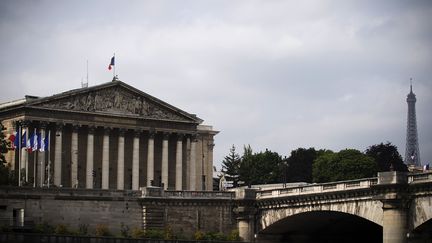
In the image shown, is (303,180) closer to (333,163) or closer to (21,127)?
(333,163)

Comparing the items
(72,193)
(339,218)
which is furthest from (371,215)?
(72,193)

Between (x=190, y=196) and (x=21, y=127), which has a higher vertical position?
(x=21, y=127)

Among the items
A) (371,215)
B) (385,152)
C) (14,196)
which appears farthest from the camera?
(385,152)

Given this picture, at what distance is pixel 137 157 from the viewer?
15450 cm

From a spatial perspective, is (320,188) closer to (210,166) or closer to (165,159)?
(165,159)

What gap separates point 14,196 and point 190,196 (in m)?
19.5

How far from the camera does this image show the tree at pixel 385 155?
180 metres

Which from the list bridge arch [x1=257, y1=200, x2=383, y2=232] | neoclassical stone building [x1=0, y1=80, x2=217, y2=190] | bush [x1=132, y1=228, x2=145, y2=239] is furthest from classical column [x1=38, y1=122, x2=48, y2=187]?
bridge arch [x1=257, y1=200, x2=383, y2=232]

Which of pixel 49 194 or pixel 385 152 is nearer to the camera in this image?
pixel 49 194

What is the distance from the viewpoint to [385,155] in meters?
183

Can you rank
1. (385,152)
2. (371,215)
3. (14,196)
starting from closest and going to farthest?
(371,215) < (14,196) < (385,152)

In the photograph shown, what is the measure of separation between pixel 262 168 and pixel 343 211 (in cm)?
7764

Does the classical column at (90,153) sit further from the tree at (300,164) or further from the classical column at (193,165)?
the tree at (300,164)

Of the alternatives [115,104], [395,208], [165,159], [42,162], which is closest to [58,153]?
[42,162]
